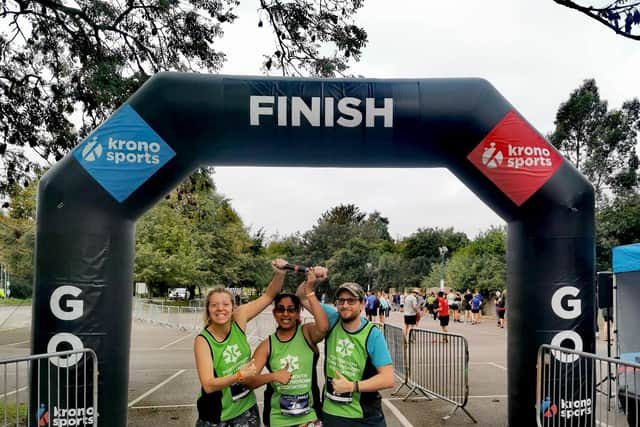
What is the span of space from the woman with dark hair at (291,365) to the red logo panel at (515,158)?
2.72m

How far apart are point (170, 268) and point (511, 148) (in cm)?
3133

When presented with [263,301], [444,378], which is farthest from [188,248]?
[263,301]

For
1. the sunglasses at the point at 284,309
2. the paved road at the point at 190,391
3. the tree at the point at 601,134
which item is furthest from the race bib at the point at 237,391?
the tree at the point at 601,134

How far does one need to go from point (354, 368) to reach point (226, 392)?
0.82m

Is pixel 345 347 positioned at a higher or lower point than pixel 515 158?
lower

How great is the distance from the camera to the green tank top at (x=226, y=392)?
3588 mm

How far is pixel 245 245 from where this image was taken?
4709 cm

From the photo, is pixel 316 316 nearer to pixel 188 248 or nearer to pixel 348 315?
pixel 348 315

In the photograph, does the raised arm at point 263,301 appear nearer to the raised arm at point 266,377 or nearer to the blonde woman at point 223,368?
Result: the blonde woman at point 223,368

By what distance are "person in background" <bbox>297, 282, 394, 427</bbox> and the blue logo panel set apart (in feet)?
9.05

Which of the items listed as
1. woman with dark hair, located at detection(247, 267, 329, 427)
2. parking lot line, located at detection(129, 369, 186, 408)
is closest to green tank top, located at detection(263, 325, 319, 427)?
woman with dark hair, located at detection(247, 267, 329, 427)

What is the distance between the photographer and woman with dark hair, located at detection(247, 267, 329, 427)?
3.61m

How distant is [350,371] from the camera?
12.1ft

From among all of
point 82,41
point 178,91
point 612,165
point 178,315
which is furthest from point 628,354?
point 612,165
